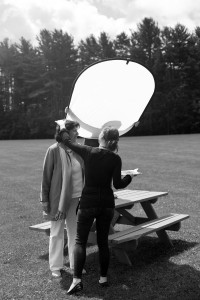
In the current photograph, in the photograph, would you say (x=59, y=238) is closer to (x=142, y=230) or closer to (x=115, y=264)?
(x=115, y=264)

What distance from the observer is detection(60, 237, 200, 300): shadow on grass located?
481 cm

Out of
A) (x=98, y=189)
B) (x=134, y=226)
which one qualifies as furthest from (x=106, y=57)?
(x=98, y=189)

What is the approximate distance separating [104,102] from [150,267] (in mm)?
2431

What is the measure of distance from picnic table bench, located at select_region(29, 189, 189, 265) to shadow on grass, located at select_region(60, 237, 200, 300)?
244 millimetres

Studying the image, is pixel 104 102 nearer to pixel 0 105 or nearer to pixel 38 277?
pixel 38 277

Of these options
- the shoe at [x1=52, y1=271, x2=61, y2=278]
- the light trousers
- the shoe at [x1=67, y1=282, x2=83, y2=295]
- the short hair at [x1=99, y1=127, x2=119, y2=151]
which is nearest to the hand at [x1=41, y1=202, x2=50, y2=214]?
the light trousers

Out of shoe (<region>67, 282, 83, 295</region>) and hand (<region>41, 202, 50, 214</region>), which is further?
hand (<region>41, 202, 50, 214</region>)

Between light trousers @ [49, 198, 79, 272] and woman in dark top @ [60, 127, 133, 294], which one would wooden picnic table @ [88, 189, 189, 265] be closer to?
light trousers @ [49, 198, 79, 272]

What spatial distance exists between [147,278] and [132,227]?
101cm

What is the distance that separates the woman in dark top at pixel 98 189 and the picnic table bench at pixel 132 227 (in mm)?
642

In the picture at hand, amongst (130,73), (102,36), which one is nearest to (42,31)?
(102,36)

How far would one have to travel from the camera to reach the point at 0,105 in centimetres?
6956

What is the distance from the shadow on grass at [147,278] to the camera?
4.81 m

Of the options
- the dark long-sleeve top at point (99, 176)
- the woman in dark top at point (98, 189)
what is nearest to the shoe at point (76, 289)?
the woman in dark top at point (98, 189)
